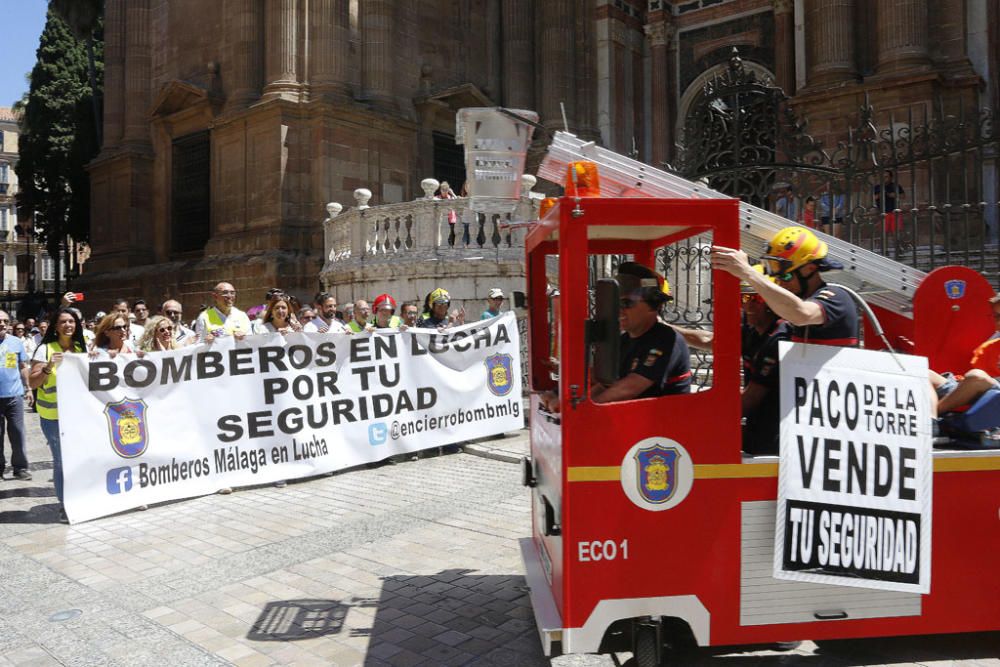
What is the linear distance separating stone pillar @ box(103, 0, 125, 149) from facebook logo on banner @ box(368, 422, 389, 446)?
71.5 feet

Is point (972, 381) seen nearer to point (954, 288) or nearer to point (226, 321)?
point (954, 288)

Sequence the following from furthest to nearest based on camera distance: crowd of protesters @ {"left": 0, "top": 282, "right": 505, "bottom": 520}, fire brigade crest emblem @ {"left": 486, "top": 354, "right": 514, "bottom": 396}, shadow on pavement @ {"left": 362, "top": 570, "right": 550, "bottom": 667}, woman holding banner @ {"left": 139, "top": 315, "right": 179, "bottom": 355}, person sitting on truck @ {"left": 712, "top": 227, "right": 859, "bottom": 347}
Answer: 1. fire brigade crest emblem @ {"left": 486, "top": 354, "right": 514, "bottom": 396}
2. woman holding banner @ {"left": 139, "top": 315, "right": 179, "bottom": 355}
3. crowd of protesters @ {"left": 0, "top": 282, "right": 505, "bottom": 520}
4. shadow on pavement @ {"left": 362, "top": 570, "right": 550, "bottom": 667}
5. person sitting on truck @ {"left": 712, "top": 227, "right": 859, "bottom": 347}

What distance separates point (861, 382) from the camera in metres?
3.55

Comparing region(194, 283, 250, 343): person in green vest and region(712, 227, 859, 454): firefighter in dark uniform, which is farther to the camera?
region(194, 283, 250, 343): person in green vest

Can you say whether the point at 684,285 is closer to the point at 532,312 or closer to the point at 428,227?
the point at 428,227

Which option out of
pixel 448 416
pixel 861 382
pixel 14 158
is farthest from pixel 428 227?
pixel 14 158

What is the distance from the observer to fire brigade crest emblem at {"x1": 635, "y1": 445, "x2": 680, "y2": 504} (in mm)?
3455

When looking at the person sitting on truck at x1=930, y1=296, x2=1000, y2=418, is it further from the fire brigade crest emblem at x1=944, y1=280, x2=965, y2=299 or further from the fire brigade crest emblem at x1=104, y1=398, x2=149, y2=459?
the fire brigade crest emblem at x1=104, y1=398, x2=149, y2=459

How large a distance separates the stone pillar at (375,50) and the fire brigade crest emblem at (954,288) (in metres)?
18.3

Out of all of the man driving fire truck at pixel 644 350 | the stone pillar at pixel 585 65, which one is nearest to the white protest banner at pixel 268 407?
the man driving fire truck at pixel 644 350

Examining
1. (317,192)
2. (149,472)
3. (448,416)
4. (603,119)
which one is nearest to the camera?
(149,472)

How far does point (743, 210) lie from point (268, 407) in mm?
5630

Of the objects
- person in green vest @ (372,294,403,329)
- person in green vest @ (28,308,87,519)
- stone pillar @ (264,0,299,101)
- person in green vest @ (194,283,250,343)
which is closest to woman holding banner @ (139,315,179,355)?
person in green vest @ (28,308,87,519)

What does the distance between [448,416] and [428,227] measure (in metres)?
6.11
